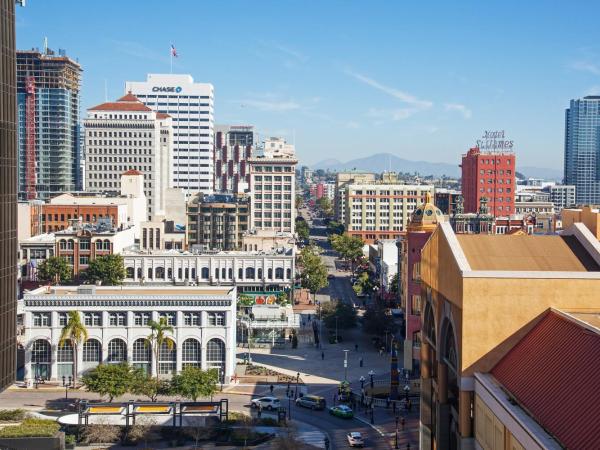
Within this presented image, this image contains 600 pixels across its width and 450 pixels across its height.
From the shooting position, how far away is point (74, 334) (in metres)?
79.2

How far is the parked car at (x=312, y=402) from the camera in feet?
245

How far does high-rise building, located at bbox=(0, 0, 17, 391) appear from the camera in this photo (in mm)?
58156

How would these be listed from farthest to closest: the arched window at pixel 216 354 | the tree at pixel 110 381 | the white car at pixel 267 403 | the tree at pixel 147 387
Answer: the arched window at pixel 216 354 → the white car at pixel 267 403 → the tree at pixel 147 387 → the tree at pixel 110 381

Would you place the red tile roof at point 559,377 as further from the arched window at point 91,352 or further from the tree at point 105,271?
the tree at point 105,271

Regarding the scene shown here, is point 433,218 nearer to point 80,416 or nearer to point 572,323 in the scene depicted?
point 80,416

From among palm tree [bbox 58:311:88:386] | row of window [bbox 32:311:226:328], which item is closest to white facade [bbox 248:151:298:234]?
row of window [bbox 32:311:226:328]

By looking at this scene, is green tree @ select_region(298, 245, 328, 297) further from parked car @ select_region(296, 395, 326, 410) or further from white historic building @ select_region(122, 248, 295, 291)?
parked car @ select_region(296, 395, 326, 410)

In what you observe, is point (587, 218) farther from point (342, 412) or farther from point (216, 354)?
point (216, 354)

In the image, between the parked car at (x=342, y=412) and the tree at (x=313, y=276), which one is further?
the tree at (x=313, y=276)

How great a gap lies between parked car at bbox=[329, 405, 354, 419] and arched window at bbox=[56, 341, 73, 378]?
1079 inches

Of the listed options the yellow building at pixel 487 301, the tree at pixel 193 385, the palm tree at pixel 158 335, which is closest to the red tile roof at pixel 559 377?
the yellow building at pixel 487 301

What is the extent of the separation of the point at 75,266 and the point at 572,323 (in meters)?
105

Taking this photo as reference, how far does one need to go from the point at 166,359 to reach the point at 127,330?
4.85 m

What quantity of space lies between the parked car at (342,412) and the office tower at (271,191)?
10601cm
